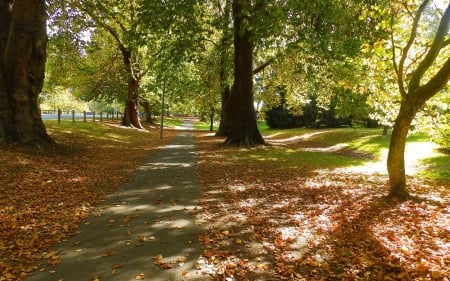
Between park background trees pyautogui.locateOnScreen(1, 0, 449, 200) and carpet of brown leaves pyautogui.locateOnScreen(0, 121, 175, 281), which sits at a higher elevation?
park background trees pyautogui.locateOnScreen(1, 0, 449, 200)

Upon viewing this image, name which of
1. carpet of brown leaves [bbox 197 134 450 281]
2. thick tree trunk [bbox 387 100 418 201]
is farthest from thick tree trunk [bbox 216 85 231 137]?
thick tree trunk [bbox 387 100 418 201]

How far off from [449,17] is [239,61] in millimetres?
14170

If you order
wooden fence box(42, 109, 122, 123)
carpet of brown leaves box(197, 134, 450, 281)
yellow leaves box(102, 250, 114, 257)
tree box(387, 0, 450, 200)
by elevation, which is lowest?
yellow leaves box(102, 250, 114, 257)

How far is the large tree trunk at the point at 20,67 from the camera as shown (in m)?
13.8

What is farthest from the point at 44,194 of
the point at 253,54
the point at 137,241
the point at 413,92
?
the point at 253,54

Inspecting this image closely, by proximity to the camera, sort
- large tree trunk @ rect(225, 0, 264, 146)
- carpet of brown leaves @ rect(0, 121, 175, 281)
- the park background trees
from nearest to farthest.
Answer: carpet of brown leaves @ rect(0, 121, 175, 281) < the park background trees < large tree trunk @ rect(225, 0, 264, 146)

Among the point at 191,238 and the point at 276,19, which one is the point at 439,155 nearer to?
the point at 276,19

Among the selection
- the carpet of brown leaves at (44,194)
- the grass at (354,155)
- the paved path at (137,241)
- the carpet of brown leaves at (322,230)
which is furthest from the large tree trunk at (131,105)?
the paved path at (137,241)

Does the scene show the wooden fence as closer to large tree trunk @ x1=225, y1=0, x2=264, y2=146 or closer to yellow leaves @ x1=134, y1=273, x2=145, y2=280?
large tree trunk @ x1=225, y1=0, x2=264, y2=146

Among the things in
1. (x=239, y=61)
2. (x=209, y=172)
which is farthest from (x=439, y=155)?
(x=209, y=172)

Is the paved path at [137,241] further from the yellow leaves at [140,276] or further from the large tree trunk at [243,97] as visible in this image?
the large tree trunk at [243,97]

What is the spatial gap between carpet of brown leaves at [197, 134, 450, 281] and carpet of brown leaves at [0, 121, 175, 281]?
277 centimetres

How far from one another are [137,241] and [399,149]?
646 centimetres

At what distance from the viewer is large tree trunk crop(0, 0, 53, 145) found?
13.8m
